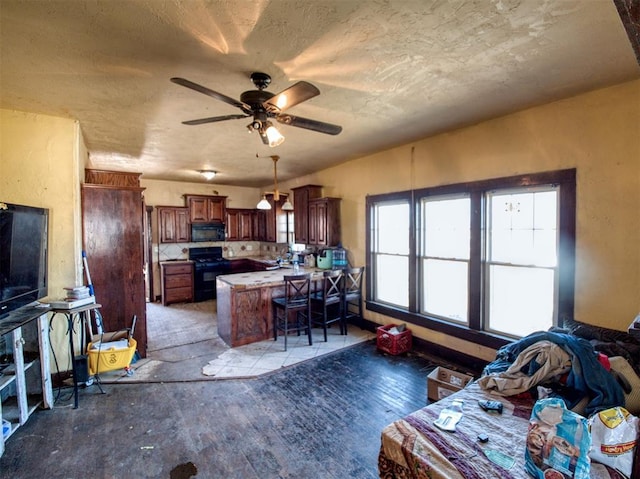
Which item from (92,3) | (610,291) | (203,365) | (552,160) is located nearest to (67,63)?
(92,3)

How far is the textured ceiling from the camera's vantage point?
5.07ft

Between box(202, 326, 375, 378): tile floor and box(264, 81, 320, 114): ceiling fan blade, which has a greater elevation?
box(264, 81, 320, 114): ceiling fan blade

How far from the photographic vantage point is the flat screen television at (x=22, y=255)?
234cm

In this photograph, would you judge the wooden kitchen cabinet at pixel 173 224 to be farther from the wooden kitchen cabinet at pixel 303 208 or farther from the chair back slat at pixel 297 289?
the chair back slat at pixel 297 289

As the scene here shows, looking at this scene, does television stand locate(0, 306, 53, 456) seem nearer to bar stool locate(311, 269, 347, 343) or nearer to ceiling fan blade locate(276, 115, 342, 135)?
ceiling fan blade locate(276, 115, 342, 135)

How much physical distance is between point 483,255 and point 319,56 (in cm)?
261

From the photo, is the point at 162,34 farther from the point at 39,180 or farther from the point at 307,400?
the point at 307,400

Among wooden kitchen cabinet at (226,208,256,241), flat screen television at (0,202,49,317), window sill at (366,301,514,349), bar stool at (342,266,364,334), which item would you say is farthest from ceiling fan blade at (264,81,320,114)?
wooden kitchen cabinet at (226,208,256,241)

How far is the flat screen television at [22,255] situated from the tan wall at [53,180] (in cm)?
19

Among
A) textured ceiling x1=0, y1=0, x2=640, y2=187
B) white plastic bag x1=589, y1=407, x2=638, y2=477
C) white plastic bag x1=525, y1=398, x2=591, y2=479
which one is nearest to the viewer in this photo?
white plastic bag x1=525, y1=398, x2=591, y2=479

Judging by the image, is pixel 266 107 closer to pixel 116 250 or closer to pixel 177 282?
pixel 116 250

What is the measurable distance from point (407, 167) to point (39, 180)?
3942mm

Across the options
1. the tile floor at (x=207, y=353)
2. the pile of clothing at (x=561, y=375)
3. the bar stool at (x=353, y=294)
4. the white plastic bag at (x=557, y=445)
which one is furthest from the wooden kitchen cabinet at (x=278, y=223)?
the white plastic bag at (x=557, y=445)

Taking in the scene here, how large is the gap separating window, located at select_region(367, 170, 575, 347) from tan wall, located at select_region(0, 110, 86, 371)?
11.7ft
